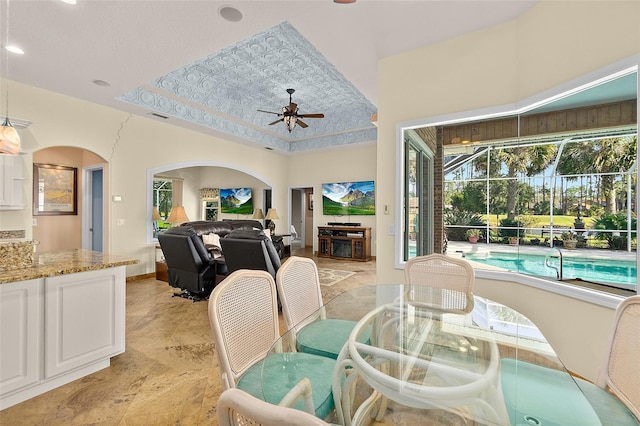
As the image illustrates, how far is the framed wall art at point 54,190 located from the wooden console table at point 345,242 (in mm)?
5479

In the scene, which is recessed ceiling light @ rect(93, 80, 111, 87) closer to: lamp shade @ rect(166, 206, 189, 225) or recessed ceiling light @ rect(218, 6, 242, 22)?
recessed ceiling light @ rect(218, 6, 242, 22)

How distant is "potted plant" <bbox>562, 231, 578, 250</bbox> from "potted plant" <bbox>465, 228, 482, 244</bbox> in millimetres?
661

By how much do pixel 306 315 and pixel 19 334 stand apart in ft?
5.96

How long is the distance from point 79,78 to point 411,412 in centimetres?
503

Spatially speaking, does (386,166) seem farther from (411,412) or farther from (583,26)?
(411,412)

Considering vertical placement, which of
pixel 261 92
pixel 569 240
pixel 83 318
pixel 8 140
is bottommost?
pixel 83 318

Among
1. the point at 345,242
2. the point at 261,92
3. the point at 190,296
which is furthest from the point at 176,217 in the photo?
the point at 345,242

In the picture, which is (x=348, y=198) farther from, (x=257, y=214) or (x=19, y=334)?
(x=19, y=334)

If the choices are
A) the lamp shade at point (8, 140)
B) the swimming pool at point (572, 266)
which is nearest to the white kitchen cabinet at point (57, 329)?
the lamp shade at point (8, 140)

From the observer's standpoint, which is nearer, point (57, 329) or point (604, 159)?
point (57, 329)

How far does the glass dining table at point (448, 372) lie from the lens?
1049 mm

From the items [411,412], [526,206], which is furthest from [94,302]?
[526,206]

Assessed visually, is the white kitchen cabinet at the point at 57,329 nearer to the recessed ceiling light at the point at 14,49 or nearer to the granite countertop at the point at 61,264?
the granite countertop at the point at 61,264

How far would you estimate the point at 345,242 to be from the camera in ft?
24.1
